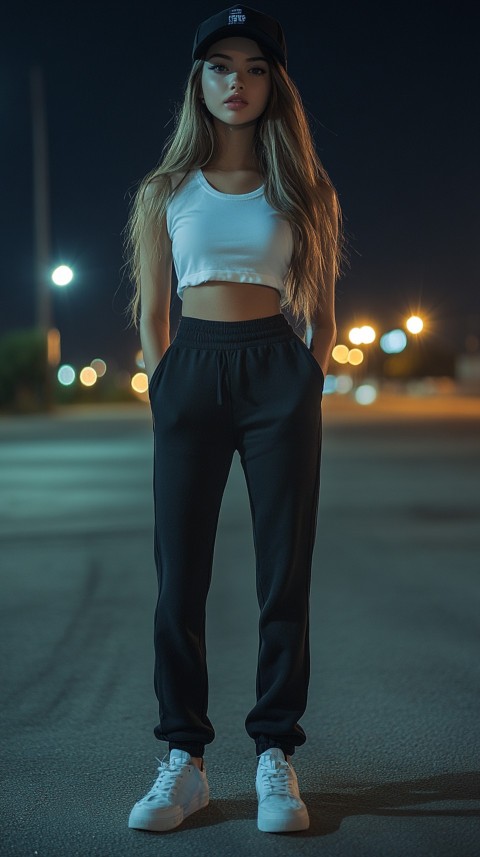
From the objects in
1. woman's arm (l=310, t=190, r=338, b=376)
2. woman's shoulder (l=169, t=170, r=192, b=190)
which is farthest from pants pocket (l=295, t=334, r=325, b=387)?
woman's shoulder (l=169, t=170, r=192, b=190)

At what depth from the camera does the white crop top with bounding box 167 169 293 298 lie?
11.1ft

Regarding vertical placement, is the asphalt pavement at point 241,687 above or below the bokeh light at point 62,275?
below

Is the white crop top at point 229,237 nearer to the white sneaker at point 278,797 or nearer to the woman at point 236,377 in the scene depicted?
the woman at point 236,377

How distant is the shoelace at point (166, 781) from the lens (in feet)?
10.8

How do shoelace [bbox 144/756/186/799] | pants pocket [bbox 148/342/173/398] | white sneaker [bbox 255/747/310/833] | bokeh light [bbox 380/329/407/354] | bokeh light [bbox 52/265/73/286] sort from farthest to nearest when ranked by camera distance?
bokeh light [bbox 380/329/407/354], bokeh light [bbox 52/265/73/286], pants pocket [bbox 148/342/173/398], shoelace [bbox 144/756/186/799], white sneaker [bbox 255/747/310/833]

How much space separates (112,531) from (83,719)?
220 inches

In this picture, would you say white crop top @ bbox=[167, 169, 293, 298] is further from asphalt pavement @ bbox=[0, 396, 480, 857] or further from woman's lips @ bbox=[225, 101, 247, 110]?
asphalt pavement @ bbox=[0, 396, 480, 857]

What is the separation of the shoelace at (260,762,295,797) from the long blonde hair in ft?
4.48

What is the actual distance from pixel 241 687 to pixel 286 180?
233 centimetres

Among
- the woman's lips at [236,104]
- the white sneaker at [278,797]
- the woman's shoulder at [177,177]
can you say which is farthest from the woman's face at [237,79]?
the white sneaker at [278,797]

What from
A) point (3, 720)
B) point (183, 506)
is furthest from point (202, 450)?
point (3, 720)

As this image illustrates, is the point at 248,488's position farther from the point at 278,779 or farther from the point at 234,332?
the point at 278,779

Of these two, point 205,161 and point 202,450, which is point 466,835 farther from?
point 205,161

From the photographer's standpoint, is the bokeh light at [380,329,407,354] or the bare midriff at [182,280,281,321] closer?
the bare midriff at [182,280,281,321]
